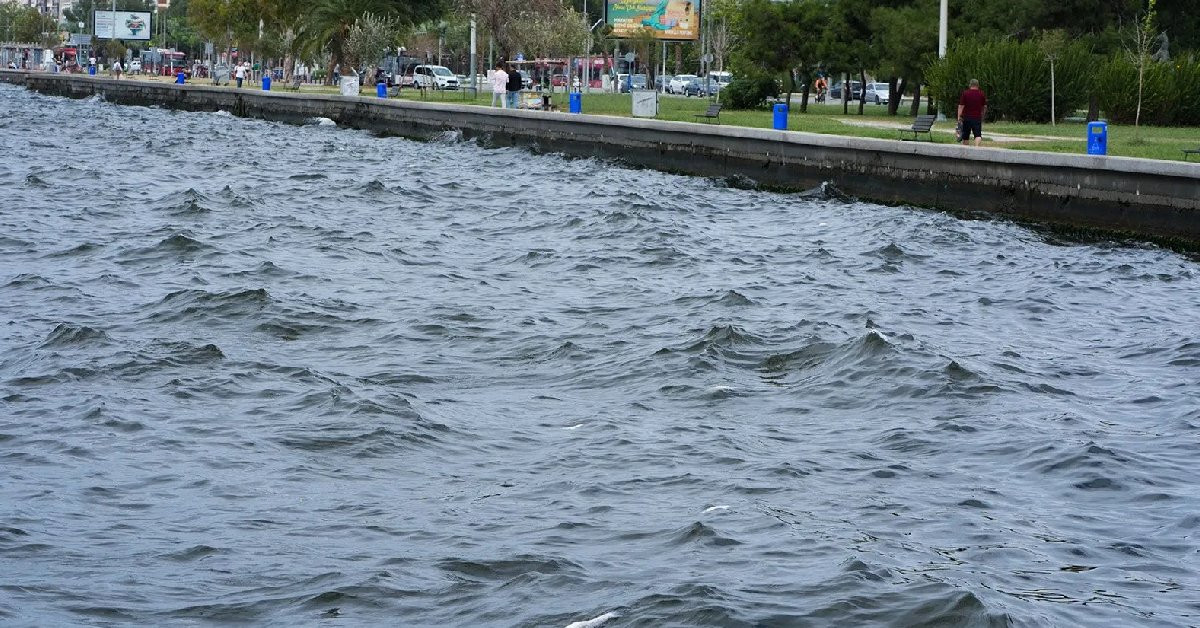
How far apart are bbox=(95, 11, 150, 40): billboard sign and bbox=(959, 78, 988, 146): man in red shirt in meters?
111

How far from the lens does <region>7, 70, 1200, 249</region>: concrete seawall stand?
22531 millimetres

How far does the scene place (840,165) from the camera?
29984 millimetres

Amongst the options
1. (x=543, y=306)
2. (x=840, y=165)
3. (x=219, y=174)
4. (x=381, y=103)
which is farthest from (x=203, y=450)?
(x=381, y=103)

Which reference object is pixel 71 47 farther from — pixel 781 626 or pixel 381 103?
pixel 781 626

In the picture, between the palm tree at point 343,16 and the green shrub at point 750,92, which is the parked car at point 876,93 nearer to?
the palm tree at point 343,16

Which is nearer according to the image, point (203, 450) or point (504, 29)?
point (203, 450)

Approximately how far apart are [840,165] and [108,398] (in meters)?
20.2

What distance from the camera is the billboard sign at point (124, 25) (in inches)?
5118

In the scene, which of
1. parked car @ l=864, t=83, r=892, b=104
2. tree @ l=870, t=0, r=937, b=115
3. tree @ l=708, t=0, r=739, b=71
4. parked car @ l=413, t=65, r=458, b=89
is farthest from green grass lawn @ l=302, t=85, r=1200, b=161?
parked car @ l=413, t=65, r=458, b=89

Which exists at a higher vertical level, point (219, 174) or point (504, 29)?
point (504, 29)

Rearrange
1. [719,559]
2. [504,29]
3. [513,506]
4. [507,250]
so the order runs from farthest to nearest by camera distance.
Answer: [504,29]
[507,250]
[513,506]
[719,559]

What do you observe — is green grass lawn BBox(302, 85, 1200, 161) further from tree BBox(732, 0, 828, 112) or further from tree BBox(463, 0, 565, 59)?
tree BBox(463, 0, 565, 59)

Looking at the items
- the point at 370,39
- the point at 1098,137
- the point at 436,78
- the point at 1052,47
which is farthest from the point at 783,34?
the point at 436,78

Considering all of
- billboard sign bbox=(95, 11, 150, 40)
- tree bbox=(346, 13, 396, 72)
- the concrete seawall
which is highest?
billboard sign bbox=(95, 11, 150, 40)
